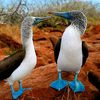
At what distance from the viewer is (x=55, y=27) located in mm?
18828

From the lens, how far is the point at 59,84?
20.0 feet

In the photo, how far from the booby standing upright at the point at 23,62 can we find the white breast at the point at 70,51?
43cm

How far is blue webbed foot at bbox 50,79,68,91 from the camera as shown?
19.9 feet

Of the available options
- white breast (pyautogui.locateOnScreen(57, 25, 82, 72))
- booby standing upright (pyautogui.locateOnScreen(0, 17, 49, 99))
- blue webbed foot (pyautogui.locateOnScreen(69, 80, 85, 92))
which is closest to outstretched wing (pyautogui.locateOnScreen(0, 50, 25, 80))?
booby standing upright (pyautogui.locateOnScreen(0, 17, 49, 99))

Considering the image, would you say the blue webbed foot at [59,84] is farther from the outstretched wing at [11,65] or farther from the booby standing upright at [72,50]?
the outstretched wing at [11,65]

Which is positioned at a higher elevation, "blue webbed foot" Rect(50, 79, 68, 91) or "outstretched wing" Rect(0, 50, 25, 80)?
"outstretched wing" Rect(0, 50, 25, 80)

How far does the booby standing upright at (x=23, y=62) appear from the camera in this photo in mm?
5793

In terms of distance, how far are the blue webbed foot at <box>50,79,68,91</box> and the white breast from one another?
0.65ft

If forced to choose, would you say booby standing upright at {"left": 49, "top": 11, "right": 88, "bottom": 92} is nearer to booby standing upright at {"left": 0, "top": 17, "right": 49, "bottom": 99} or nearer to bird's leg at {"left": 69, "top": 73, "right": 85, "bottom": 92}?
bird's leg at {"left": 69, "top": 73, "right": 85, "bottom": 92}

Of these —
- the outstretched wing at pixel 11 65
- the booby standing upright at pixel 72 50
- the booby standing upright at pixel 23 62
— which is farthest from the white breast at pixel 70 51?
the outstretched wing at pixel 11 65

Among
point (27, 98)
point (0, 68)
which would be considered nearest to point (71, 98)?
point (27, 98)

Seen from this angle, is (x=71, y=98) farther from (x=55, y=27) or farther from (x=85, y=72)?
(x=55, y=27)

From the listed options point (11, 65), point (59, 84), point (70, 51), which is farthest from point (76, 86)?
point (11, 65)

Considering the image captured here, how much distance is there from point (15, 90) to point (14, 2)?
1552cm
